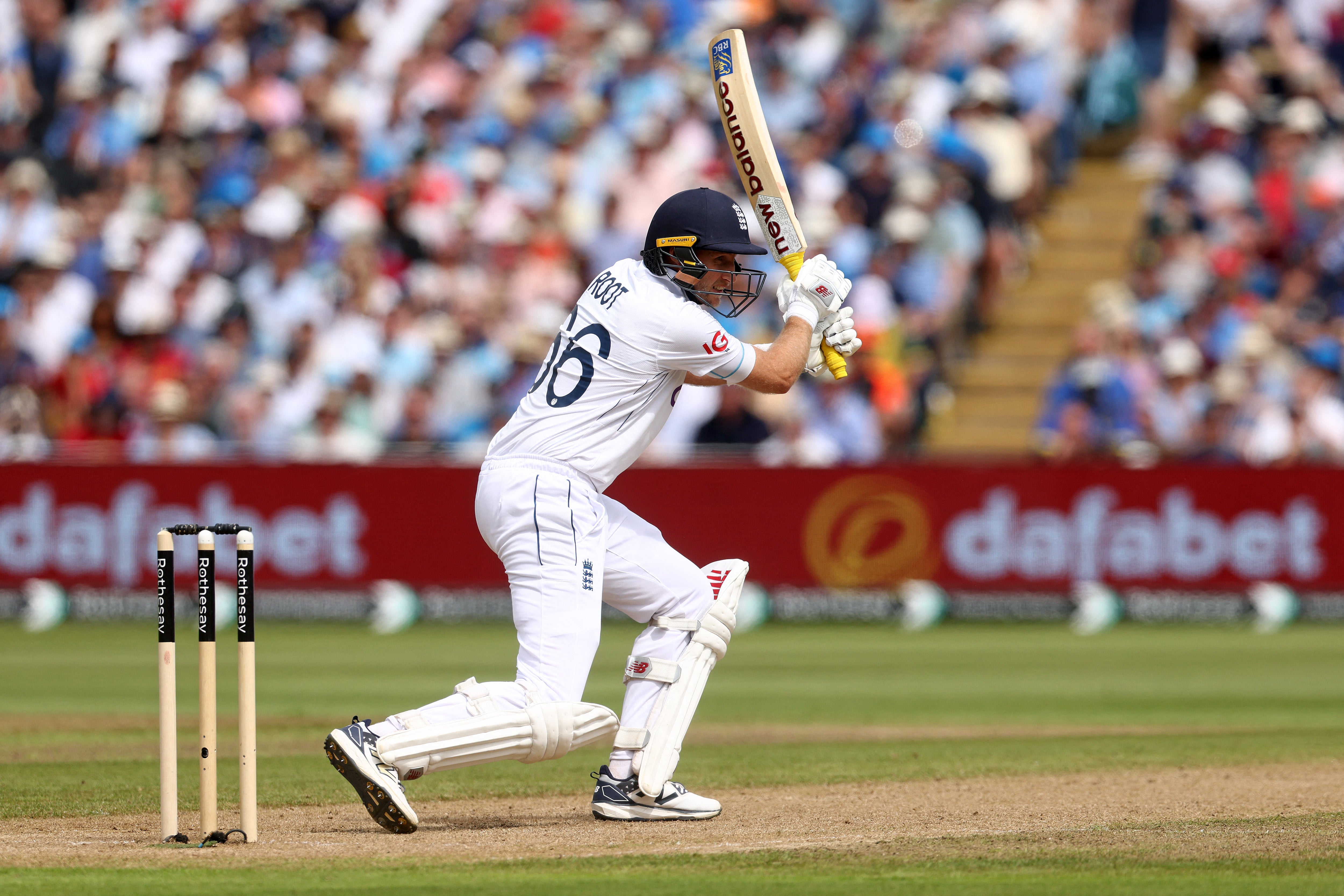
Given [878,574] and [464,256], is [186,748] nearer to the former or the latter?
[878,574]

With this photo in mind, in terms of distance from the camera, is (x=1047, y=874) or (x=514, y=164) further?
(x=514, y=164)

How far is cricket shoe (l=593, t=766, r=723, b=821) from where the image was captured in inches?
277

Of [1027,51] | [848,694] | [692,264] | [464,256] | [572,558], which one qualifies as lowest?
[848,694]

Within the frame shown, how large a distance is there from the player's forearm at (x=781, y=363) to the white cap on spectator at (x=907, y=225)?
10.6m

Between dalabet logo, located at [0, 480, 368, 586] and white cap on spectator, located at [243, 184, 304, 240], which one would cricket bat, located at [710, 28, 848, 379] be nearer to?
dalabet logo, located at [0, 480, 368, 586]

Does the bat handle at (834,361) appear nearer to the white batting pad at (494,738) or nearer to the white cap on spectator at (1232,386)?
the white batting pad at (494,738)

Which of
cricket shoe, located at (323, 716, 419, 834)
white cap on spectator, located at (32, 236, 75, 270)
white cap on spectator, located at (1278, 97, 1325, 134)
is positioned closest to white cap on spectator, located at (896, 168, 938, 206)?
white cap on spectator, located at (1278, 97, 1325, 134)

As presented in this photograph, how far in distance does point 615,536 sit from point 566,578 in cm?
39

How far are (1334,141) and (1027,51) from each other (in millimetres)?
3032

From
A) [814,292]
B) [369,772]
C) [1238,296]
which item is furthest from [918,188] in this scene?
[369,772]

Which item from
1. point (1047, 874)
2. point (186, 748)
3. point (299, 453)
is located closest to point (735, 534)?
point (299, 453)

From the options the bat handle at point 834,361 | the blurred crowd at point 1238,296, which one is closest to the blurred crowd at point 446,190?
the blurred crowd at point 1238,296

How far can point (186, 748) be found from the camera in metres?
9.57

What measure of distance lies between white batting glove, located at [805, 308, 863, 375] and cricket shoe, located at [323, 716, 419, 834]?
2.11 meters
